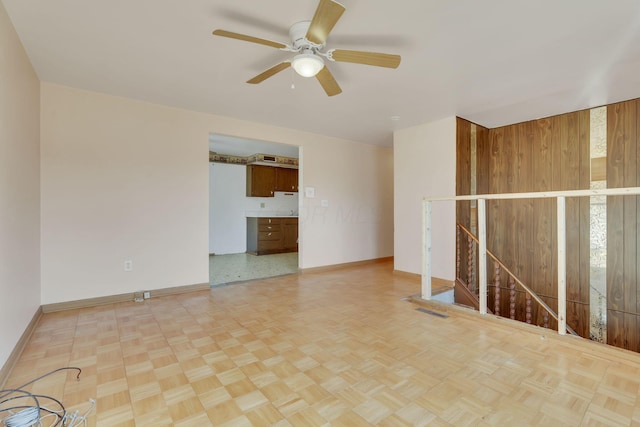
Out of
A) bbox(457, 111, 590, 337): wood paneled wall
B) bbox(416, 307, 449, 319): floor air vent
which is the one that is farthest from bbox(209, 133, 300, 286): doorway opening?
bbox(457, 111, 590, 337): wood paneled wall

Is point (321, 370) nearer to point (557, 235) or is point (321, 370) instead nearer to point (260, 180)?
point (557, 235)

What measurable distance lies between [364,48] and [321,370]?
239 centimetres

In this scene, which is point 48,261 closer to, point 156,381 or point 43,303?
point 43,303

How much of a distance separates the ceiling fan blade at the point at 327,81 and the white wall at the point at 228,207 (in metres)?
5.01

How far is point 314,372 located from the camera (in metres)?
1.83

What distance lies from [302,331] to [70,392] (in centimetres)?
152

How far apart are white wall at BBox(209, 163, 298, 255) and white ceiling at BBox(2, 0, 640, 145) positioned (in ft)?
11.1

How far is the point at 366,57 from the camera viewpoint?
6.41 ft

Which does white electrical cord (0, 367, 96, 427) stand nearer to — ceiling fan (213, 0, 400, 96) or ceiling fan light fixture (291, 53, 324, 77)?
ceiling fan (213, 0, 400, 96)

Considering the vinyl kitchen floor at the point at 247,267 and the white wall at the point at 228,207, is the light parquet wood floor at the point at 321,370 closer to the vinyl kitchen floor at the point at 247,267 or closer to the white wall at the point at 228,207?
the vinyl kitchen floor at the point at 247,267

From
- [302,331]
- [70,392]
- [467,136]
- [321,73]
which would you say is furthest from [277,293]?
Answer: [467,136]

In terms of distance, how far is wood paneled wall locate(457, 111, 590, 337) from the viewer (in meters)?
3.81

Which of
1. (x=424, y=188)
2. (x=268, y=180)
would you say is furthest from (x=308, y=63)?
(x=268, y=180)

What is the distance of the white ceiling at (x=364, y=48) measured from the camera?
73.0 inches
